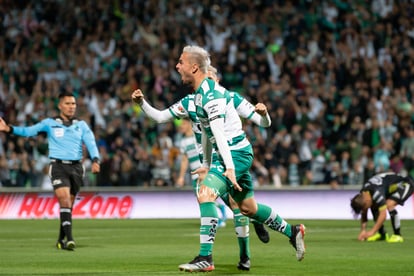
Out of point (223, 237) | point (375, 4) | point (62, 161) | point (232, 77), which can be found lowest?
point (223, 237)

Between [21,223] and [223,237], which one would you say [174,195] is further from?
[223,237]

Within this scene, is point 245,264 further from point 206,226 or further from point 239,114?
point 239,114

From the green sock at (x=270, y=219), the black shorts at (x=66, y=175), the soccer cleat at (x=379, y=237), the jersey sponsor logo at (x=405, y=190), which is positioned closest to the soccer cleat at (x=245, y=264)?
the green sock at (x=270, y=219)

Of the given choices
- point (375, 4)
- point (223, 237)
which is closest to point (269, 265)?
point (223, 237)

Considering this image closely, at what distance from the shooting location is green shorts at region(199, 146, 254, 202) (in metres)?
11.4

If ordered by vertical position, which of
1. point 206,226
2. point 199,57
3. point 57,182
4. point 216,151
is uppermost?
point 199,57

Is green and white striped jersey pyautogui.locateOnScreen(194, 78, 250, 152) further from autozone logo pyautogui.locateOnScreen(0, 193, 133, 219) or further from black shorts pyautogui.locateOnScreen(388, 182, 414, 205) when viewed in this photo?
autozone logo pyautogui.locateOnScreen(0, 193, 133, 219)

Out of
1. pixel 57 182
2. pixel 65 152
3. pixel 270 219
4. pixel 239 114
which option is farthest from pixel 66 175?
pixel 270 219

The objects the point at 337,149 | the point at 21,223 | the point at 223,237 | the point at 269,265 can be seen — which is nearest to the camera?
the point at 269,265

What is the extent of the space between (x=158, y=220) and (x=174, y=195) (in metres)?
1.43

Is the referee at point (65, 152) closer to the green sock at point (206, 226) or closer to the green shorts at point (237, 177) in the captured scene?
the green shorts at point (237, 177)

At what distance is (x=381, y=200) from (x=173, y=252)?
A: 14.8 ft

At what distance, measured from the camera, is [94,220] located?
27016 millimetres

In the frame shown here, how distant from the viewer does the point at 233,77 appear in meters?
30.5
